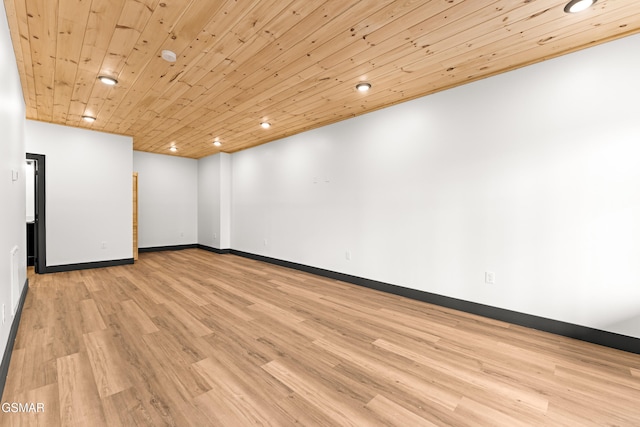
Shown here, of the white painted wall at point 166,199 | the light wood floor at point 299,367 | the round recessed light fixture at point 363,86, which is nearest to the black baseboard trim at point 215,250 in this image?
the white painted wall at point 166,199

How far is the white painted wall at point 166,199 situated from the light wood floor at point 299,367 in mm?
3755

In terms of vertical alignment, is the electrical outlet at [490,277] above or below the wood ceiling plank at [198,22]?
below

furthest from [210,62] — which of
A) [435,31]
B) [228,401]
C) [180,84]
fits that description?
[228,401]

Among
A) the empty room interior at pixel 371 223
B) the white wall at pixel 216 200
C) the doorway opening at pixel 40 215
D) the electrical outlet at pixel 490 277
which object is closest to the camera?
the empty room interior at pixel 371 223

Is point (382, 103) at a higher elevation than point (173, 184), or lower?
higher

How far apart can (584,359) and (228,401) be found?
2695 mm

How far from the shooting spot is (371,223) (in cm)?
408

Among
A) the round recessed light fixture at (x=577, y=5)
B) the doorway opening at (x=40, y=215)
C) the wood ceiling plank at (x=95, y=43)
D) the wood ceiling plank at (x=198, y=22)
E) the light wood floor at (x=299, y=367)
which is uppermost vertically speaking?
the wood ceiling plank at (x=95, y=43)

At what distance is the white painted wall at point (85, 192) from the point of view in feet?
15.9

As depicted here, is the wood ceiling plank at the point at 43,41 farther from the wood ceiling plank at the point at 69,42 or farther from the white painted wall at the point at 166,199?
the white painted wall at the point at 166,199

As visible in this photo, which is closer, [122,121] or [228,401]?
[228,401]

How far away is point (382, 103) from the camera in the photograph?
382 cm

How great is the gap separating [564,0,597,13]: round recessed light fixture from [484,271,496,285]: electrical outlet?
7.59ft

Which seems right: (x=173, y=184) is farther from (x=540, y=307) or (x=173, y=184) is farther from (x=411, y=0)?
(x=540, y=307)
